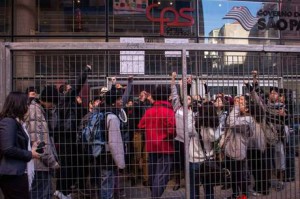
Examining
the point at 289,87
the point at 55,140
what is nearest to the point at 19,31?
the point at 55,140

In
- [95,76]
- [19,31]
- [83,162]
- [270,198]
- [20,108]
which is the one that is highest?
[19,31]

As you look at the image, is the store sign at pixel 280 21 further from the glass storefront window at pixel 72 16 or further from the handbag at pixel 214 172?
the handbag at pixel 214 172

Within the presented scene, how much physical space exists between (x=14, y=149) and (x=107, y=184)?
1169 millimetres

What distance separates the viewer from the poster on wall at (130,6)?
502 inches

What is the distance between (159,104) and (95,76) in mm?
829

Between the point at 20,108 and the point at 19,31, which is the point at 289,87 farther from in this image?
the point at 19,31

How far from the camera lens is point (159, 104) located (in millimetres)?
5613

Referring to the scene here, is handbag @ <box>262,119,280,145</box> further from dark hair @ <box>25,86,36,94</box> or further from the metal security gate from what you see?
dark hair @ <box>25,86,36,94</box>

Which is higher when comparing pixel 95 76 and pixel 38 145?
pixel 95 76

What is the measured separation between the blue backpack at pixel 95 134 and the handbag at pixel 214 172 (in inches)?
44.6


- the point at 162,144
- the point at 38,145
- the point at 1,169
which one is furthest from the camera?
the point at 162,144

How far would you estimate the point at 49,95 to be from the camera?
17.1 ft

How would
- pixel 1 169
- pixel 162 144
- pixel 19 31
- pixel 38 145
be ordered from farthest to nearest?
1. pixel 19 31
2. pixel 162 144
3. pixel 38 145
4. pixel 1 169

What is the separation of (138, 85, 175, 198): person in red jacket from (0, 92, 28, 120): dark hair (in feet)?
4.51
